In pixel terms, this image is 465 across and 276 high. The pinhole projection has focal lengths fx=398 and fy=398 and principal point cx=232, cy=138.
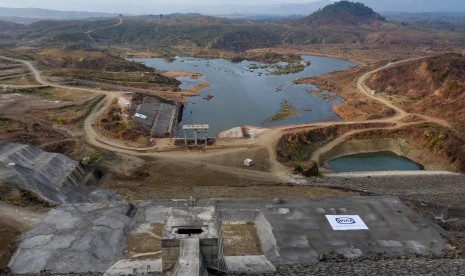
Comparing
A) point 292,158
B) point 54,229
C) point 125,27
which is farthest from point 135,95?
point 125,27

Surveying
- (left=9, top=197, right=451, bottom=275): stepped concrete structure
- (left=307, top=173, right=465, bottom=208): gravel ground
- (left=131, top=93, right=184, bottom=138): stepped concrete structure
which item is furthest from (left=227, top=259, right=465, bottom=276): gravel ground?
(left=131, top=93, right=184, bottom=138): stepped concrete structure

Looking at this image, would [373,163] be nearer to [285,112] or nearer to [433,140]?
[433,140]

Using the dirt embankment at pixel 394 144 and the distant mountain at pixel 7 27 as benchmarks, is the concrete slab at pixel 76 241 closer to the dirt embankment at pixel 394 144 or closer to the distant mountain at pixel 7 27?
the dirt embankment at pixel 394 144

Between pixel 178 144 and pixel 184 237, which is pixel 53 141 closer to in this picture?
pixel 178 144

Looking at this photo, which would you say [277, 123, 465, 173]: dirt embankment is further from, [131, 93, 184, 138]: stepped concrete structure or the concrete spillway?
the concrete spillway

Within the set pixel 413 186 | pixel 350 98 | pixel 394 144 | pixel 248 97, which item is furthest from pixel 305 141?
pixel 248 97
